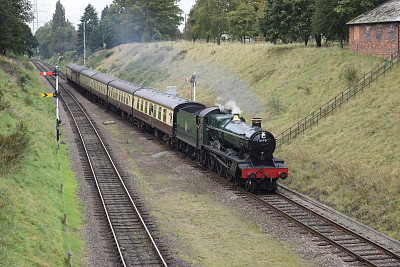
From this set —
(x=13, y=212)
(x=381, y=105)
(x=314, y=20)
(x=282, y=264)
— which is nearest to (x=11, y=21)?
(x=314, y=20)

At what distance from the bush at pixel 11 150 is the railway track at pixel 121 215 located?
3696 mm

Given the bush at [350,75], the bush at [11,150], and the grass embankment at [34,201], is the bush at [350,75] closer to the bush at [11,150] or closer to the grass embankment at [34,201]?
the grass embankment at [34,201]

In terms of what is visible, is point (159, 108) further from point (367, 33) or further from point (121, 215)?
point (367, 33)

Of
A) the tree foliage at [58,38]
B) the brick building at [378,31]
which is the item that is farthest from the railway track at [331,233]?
the tree foliage at [58,38]

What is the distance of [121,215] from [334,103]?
18771 mm

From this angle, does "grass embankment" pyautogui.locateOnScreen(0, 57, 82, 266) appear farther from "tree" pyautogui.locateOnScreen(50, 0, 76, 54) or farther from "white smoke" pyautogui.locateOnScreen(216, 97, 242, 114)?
"tree" pyautogui.locateOnScreen(50, 0, 76, 54)

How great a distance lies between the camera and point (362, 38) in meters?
39.9

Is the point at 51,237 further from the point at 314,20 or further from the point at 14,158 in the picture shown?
the point at 314,20

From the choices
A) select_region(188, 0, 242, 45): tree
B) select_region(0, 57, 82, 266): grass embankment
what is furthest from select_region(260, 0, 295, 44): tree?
select_region(188, 0, 242, 45): tree

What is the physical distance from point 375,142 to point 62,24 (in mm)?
182590

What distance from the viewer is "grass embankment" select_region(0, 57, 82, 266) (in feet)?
46.8

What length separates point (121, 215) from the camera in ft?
65.1

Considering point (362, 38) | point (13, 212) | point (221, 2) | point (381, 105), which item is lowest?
point (13, 212)

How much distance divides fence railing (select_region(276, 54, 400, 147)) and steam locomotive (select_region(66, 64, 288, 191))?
5772 millimetres
